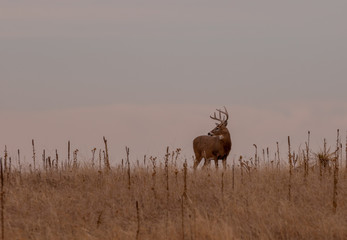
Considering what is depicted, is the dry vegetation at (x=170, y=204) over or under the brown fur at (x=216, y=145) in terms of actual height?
under

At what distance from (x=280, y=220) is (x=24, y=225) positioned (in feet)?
13.4

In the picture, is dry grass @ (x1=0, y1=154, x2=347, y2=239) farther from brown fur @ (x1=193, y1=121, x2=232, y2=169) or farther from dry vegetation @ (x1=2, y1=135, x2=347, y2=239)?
brown fur @ (x1=193, y1=121, x2=232, y2=169)

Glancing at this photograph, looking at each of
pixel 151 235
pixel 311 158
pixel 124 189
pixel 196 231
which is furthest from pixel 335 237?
pixel 311 158

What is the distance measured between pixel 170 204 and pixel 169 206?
4.4 inches

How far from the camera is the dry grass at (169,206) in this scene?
335 inches

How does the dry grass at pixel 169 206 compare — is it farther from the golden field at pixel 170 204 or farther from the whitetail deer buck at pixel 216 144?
the whitetail deer buck at pixel 216 144

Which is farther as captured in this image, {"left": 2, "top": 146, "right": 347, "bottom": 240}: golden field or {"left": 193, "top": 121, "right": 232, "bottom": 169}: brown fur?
{"left": 193, "top": 121, "right": 232, "bottom": 169}: brown fur

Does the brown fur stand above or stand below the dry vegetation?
above

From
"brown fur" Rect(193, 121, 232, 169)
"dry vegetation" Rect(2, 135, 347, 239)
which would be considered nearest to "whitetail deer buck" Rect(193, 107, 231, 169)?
"brown fur" Rect(193, 121, 232, 169)

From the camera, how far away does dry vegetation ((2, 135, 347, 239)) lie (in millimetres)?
8531

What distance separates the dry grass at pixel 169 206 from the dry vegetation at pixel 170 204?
0.02 m

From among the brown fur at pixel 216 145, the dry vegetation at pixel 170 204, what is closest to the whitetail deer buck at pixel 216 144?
the brown fur at pixel 216 145

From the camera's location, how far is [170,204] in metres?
10.2

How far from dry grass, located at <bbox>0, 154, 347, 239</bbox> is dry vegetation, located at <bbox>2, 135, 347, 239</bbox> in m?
0.02
